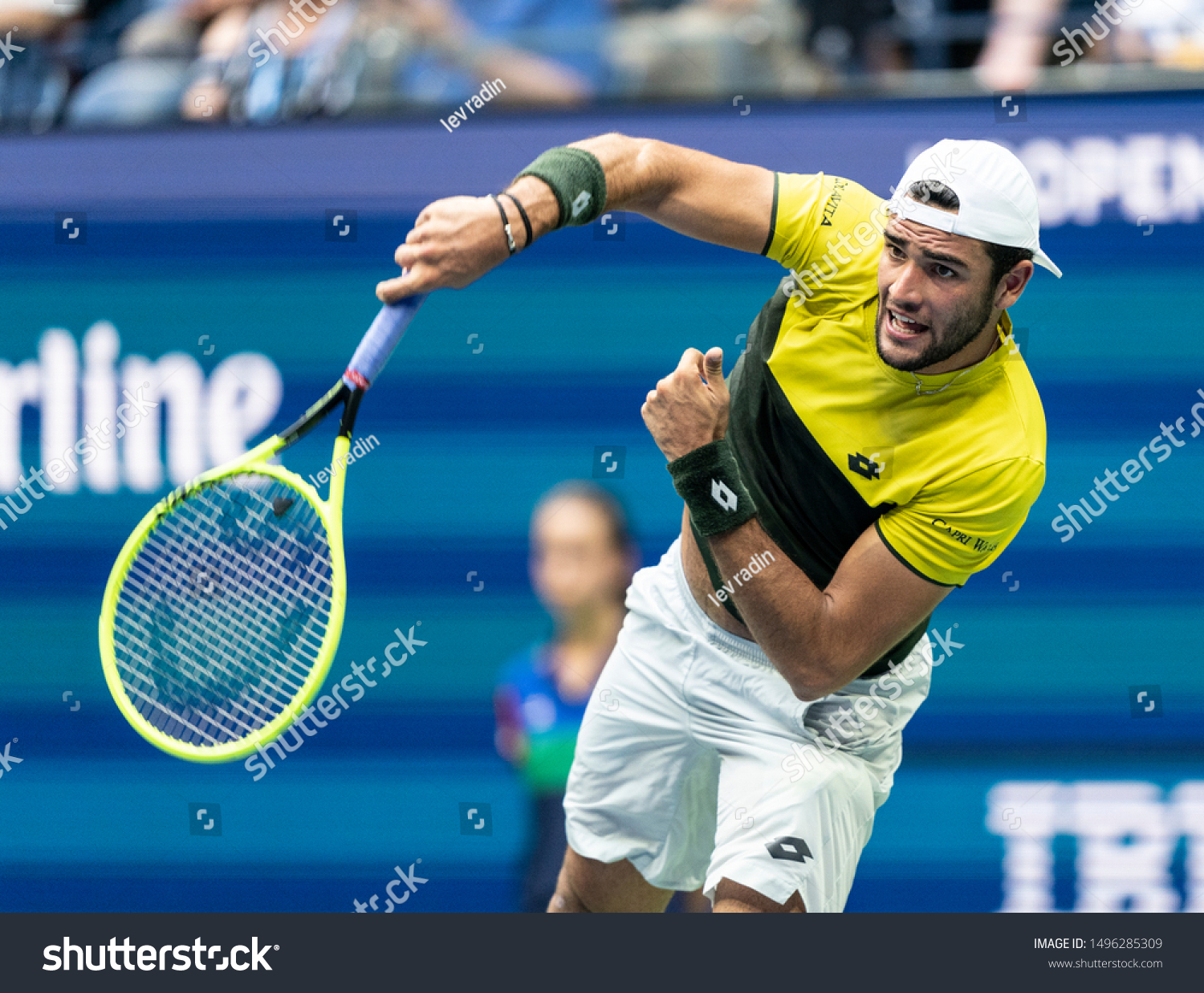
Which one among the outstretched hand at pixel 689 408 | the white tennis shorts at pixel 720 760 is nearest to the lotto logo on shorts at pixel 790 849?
the white tennis shorts at pixel 720 760

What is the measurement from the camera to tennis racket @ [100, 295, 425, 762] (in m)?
2.64

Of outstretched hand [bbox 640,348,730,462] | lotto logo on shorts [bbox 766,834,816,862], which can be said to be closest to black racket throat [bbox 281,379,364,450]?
outstretched hand [bbox 640,348,730,462]

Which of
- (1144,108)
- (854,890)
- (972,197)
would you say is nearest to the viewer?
(972,197)

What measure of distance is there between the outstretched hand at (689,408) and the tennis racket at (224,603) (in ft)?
1.86

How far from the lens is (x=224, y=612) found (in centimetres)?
303

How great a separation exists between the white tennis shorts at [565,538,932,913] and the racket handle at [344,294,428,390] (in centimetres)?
83

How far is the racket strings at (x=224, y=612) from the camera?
2.92 m

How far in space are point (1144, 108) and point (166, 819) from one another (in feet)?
10.0

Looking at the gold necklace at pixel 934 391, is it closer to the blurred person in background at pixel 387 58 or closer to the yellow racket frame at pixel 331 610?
the yellow racket frame at pixel 331 610

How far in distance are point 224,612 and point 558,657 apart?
1.03 m

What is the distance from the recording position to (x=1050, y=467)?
367 cm

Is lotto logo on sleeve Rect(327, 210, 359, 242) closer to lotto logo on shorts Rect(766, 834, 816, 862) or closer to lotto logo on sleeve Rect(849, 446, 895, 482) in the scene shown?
lotto logo on sleeve Rect(849, 446, 895, 482)

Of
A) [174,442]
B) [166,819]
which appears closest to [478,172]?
[174,442]

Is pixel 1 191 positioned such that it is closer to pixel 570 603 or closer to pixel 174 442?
pixel 174 442
